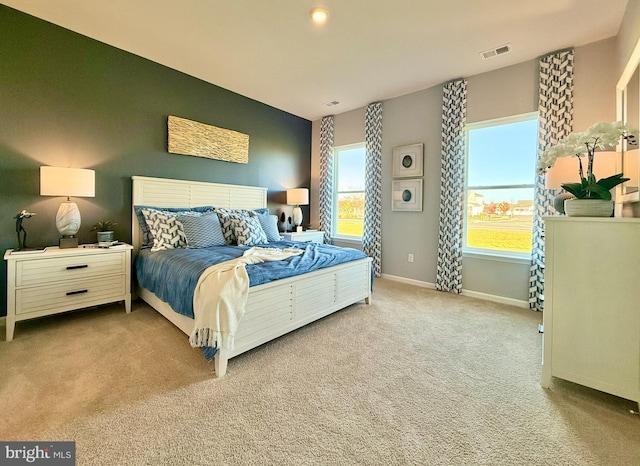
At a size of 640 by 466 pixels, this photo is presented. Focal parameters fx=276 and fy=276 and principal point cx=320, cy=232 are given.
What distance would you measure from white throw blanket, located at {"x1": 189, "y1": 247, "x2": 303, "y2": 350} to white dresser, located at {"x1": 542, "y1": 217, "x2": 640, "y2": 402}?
1.99m

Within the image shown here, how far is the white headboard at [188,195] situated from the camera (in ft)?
10.7

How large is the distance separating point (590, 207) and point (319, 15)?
253cm

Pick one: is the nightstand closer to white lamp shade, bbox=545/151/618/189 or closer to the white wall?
the white wall

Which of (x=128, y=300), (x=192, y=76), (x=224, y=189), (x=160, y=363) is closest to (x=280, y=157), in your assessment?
(x=224, y=189)

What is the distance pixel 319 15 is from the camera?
8.04 ft

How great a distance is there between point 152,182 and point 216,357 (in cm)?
250

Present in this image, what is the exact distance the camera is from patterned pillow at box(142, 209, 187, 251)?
293 cm

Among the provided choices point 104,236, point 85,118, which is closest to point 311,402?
point 104,236

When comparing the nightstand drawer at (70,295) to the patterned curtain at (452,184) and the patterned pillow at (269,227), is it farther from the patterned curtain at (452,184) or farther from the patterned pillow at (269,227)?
the patterned curtain at (452,184)

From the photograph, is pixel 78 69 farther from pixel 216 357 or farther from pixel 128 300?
pixel 216 357

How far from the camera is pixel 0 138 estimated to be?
8.21ft

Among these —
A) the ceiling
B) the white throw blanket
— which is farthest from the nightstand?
the ceiling

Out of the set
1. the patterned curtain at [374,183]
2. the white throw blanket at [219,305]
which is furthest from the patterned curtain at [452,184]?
the white throw blanket at [219,305]
